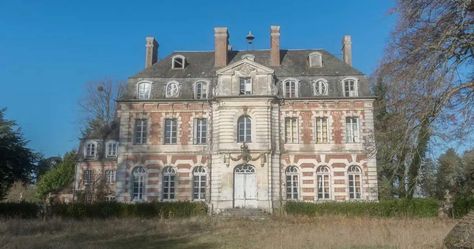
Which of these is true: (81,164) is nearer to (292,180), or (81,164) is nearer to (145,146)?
(145,146)

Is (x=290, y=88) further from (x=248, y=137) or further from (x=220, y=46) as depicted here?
(x=220, y=46)

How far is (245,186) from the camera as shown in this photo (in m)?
26.6

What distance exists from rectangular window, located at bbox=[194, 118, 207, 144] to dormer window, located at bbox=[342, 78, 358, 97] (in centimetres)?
861

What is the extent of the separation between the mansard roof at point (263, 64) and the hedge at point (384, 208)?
8732mm

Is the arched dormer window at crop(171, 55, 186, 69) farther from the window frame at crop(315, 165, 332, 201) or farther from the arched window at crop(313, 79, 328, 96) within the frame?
the window frame at crop(315, 165, 332, 201)

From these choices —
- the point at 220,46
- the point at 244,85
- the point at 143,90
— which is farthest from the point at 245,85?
the point at 143,90

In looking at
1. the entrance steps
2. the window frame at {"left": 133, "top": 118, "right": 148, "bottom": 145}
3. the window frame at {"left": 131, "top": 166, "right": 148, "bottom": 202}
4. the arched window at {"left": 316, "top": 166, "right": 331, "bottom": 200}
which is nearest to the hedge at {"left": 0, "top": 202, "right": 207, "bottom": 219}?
the entrance steps

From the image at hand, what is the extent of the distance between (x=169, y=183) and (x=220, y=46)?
30.7ft

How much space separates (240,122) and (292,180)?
4.53 m

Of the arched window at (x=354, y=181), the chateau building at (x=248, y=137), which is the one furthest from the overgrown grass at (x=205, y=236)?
the arched window at (x=354, y=181)

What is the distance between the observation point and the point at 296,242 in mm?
12008

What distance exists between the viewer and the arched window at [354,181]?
87.7ft

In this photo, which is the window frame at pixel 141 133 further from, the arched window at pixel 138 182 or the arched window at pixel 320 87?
the arched window at pixel 320 87

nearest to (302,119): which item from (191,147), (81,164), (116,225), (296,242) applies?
(191,147)
